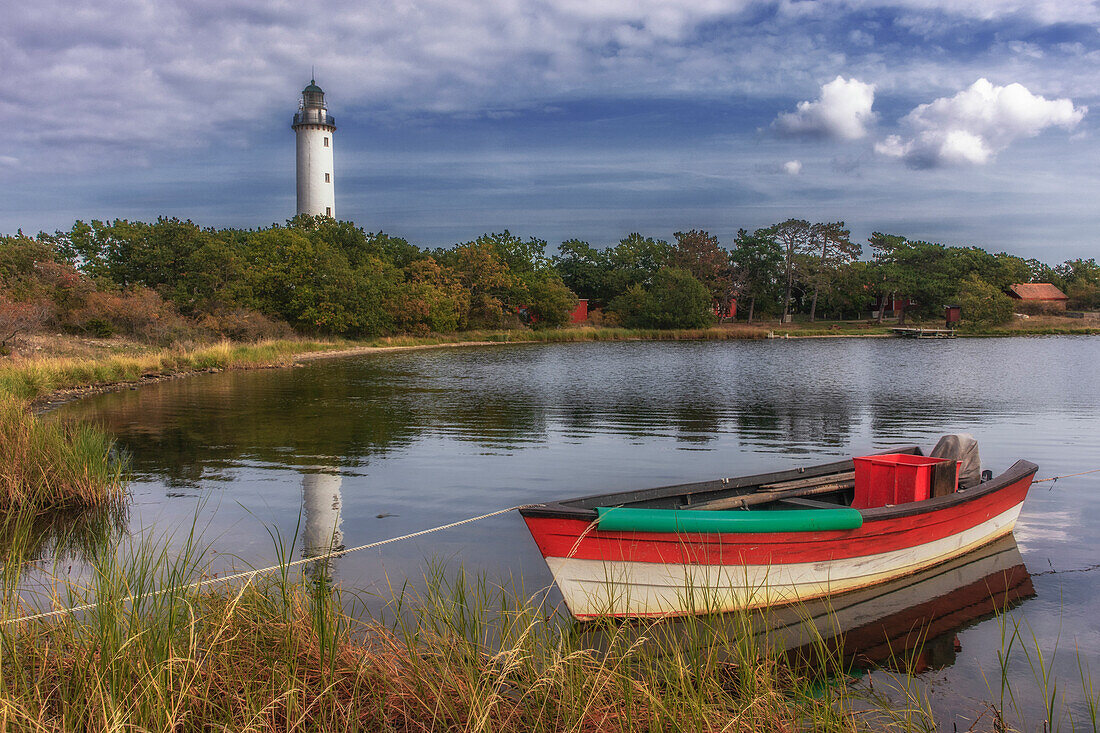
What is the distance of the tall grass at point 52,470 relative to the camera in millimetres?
8242

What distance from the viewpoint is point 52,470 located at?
8516 millimetres

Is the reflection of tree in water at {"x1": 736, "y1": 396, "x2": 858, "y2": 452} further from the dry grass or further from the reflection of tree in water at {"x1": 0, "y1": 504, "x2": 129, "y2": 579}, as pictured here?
the dry grass

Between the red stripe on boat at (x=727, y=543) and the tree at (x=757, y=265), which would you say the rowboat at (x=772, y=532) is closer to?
the red stripe on boat at (x=727, y=543)

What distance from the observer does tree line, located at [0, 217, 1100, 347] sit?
34.8 m

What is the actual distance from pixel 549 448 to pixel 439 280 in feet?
148

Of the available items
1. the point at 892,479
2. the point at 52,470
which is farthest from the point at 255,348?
the point at 892,479

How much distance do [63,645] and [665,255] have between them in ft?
237

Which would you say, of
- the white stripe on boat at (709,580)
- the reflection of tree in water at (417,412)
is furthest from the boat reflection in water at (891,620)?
the reflection of tree in water at (417,412)

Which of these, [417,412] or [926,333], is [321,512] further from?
[926,333]

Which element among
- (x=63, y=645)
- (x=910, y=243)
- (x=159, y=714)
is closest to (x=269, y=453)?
(x=63, y=645)

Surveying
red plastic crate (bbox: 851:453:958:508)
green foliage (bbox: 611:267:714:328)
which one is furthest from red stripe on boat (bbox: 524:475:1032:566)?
green foliage (bbox: 611:267:714:328)

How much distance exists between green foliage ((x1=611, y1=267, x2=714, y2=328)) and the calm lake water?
3312 cm

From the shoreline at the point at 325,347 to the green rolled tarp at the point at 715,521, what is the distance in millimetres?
13370

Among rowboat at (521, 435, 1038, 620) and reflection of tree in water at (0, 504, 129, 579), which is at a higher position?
rowboat at (521, 435, 1038, 620)
